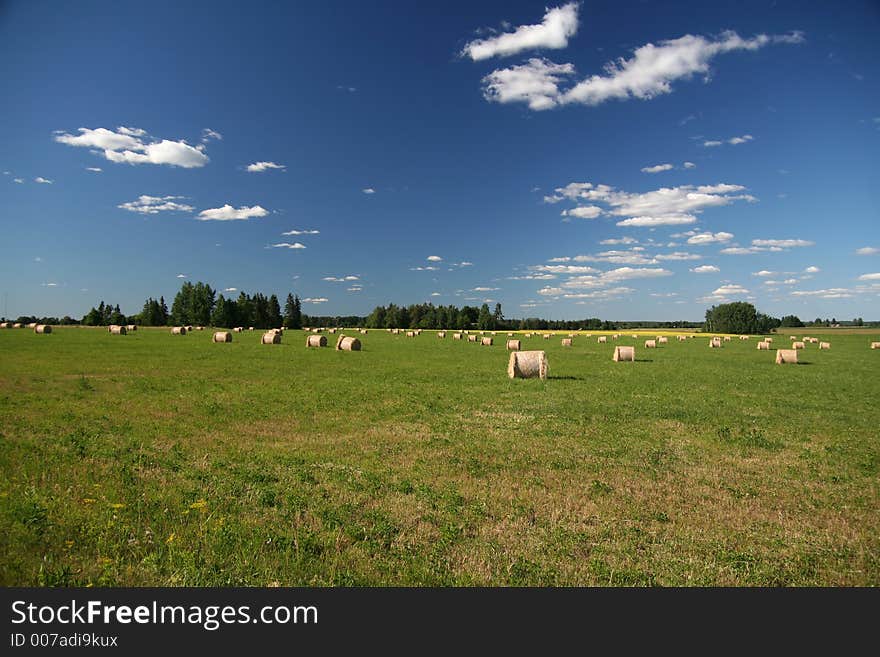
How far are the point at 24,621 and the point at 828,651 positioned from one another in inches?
273

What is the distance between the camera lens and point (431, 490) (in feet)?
25.1

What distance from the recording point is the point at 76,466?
8.46 meters

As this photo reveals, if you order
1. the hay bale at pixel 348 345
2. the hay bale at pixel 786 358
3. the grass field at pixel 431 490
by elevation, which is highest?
the hay bale at pixel 348 345

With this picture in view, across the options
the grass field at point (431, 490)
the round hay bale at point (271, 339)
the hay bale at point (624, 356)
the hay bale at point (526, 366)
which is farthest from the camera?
the round hay bale at point (271, 339)

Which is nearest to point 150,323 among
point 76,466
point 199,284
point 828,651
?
point 199,284

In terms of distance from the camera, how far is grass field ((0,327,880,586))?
5172 mm

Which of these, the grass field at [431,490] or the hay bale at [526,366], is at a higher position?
the hay bale at [526,366]

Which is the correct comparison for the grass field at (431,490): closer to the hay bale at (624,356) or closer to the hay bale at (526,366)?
the hay bale at (526,366)

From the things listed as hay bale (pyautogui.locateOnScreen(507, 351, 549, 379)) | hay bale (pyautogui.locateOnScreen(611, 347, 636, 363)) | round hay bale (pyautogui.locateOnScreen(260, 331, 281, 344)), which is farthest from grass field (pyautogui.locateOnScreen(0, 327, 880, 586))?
round hay bale (pyautogui.locateOnScreen(260, 331, 281, 344))

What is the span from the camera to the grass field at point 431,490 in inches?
204

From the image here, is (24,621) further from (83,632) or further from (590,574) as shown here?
(590,574)

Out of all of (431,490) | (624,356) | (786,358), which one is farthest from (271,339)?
(786,358)

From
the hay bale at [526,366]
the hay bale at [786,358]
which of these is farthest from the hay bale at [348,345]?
the hay bale at [786,358]

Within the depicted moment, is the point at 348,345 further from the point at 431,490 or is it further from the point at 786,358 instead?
the point at 431,490
